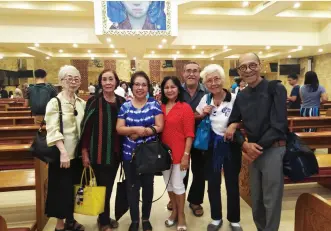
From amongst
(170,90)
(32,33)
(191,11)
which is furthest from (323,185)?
(32,33)

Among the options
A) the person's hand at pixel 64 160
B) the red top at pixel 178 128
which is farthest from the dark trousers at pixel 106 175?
the red top at pixel 178 128

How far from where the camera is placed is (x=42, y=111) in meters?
4.02

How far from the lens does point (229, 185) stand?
7.30 feet

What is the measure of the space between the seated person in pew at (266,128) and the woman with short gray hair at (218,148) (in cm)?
24

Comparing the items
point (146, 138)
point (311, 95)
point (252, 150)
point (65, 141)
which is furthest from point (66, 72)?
point (311, 95)

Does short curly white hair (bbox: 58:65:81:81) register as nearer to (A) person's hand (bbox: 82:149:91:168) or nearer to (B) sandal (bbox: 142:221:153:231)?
(A) person's hand (bbox: 82:149:91:168)

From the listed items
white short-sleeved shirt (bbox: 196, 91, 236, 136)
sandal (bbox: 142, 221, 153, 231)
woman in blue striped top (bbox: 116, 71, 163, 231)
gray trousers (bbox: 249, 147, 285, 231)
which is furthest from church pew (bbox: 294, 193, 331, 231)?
sandal (bbox: 142, 221, 153, 231)

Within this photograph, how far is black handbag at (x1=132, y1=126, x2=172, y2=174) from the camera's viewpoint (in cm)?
204

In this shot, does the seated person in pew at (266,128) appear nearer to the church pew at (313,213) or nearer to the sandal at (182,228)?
the church pew at (313,213)

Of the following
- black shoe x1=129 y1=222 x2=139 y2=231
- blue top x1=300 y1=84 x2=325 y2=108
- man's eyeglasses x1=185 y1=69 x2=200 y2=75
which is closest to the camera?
black shoe x1=129 y1=222 x2=139 y2=231

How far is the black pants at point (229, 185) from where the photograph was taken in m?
2.20

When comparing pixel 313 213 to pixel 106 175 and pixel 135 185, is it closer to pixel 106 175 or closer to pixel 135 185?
pixel 135 185

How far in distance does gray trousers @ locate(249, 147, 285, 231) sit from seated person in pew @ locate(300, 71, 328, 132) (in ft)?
10.6

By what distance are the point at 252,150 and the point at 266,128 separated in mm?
181
